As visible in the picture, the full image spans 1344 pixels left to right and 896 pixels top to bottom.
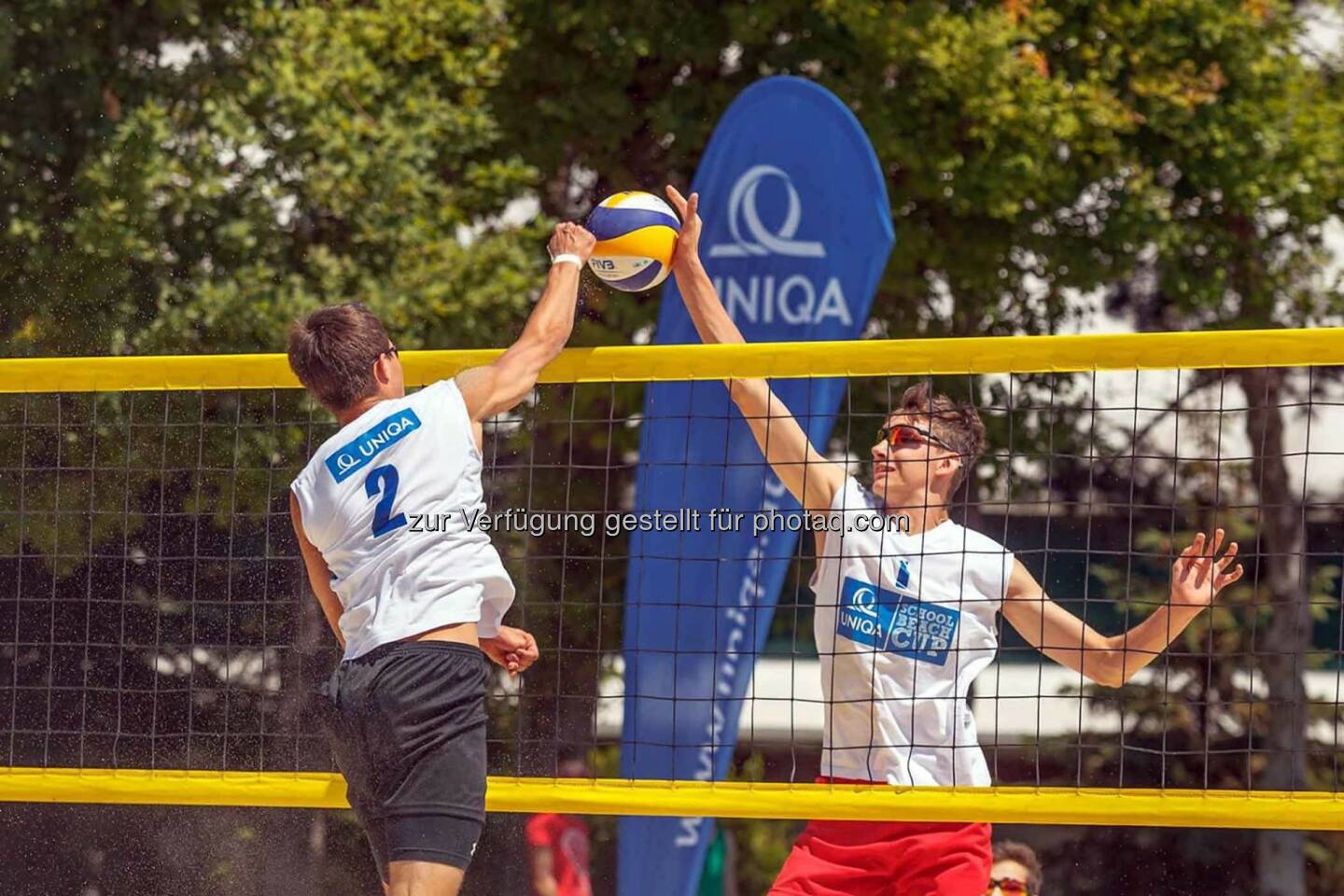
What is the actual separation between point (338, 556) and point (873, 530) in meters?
1.28

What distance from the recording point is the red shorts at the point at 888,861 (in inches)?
148

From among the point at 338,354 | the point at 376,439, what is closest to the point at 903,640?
the point at 376,439

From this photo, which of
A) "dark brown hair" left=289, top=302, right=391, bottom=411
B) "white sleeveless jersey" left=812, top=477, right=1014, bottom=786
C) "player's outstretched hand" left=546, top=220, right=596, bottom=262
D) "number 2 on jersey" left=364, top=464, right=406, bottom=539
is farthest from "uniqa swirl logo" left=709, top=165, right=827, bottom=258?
"number 2 on jersey" left=364, top=464, right=406, bottom=539

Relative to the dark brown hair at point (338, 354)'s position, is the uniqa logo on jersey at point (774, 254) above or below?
above

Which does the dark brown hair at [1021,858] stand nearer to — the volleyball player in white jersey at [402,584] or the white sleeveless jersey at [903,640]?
the white sleeveless jersey at [903,640]

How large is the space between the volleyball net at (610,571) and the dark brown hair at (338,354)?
75cm

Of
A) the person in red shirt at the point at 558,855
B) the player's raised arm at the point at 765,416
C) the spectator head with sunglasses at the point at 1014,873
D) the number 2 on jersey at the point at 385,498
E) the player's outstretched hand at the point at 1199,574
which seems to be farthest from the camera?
the person in red shirt at the point at 558,855

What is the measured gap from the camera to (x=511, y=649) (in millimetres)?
3701

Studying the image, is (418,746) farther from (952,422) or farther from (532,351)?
(952,422)

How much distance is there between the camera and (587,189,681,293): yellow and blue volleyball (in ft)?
12.5

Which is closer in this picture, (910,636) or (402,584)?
(402,584)

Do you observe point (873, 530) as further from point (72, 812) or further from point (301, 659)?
point (72, 812)

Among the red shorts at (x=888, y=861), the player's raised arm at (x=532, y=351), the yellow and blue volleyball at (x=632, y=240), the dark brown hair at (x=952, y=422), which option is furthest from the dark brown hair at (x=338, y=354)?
the red shorts at (x=888, y=861)

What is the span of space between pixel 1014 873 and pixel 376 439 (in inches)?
118
